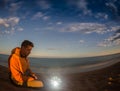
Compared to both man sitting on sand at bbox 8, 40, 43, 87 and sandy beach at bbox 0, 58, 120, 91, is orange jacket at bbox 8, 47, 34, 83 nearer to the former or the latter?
man sitting on sand at bbox 8, 40, 43, 87

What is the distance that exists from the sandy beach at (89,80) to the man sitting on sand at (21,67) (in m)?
0.43

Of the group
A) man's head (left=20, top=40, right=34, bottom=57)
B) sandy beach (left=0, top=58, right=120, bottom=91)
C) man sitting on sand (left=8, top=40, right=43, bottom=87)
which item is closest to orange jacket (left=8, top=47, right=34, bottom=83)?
man sitting on sand (left=8, top=40, right=43, bottom=87)

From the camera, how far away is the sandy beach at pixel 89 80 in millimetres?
6672

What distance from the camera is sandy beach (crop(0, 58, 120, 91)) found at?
263 inches

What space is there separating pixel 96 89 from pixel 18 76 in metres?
2.97

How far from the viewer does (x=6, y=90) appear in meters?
5.41

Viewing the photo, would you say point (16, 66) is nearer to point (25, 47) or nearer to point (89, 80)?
point (25, 47)

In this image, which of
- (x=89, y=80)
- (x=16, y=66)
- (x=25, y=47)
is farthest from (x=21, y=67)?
(x=89, y=80)

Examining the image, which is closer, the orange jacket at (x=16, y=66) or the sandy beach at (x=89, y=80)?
the orange jacket at (x=16, y=66)

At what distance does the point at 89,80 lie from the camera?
26.8ft

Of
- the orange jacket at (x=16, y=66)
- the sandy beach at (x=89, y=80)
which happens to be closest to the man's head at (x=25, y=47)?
the orange jacket at (x=16, y=66)

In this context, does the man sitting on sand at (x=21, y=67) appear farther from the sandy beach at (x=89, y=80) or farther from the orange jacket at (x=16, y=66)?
the sandy beach at (x=89, y=80)

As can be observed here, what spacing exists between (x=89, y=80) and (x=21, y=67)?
12.0 ft

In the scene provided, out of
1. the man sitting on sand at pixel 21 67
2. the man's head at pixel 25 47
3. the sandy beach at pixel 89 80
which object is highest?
the man's head at pixel 25 47
